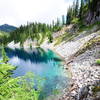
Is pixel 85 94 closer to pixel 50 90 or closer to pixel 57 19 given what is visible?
pixel 50 90

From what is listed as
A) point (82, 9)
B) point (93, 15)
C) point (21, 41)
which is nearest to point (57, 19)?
point (21, 41)

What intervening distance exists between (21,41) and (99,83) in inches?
7153

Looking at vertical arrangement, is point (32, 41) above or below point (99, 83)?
below

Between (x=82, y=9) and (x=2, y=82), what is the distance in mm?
121478

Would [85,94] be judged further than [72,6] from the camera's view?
No

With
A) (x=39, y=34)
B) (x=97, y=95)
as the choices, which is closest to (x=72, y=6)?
(x=39, y=34)

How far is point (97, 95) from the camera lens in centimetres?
1766

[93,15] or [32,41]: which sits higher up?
[93,15]

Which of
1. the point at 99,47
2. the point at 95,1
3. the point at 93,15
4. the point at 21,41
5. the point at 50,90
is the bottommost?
the point at 21,41

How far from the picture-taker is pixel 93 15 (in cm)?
9325

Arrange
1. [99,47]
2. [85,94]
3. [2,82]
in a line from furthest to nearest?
[99,47]
[85,94]
[2,82]

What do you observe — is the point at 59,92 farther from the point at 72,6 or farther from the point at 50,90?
the point at 72,6

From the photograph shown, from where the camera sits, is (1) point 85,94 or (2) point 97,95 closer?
(2) point 97,95

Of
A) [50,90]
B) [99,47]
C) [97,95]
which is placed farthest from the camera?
[99,47]
